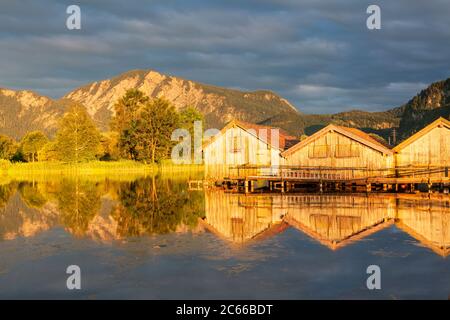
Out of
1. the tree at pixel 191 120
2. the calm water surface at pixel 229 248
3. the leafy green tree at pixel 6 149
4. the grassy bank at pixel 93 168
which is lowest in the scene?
the calm water surface at pixel 229 248

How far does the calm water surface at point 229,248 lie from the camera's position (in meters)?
16.1

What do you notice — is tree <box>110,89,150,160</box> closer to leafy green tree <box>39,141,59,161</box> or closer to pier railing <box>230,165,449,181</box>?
leafy green tree <box>39,141,59,161</box>

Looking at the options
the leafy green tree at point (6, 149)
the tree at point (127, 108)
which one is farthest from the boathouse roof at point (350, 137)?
the leafy green tree at point (6, 149)

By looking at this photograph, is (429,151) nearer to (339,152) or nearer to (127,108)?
(339,152)

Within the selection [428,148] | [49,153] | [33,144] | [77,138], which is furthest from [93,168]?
[428,148]

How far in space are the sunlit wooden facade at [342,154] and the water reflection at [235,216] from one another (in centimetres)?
787

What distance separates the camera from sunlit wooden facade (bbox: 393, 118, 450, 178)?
47719mm

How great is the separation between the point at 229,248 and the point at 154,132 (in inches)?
2926

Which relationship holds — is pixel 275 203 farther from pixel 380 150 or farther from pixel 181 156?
pixel 181 156

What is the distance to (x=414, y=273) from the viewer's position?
1747 centimetres

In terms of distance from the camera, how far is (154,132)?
94.8 metres

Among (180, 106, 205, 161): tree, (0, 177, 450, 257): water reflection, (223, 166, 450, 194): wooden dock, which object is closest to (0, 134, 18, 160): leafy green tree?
(180, 106, 205, 161): tree

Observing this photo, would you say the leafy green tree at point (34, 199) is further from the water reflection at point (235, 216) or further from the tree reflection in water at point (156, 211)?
the tree reflection in water at point (156, 211)
